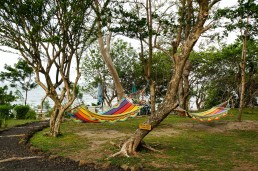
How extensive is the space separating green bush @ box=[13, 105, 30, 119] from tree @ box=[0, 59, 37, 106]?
10.8 ft

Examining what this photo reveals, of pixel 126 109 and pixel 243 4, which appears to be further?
pixel 126 109

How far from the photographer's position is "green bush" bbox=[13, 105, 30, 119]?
11.4 metres

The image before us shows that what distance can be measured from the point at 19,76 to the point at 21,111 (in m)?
4.84

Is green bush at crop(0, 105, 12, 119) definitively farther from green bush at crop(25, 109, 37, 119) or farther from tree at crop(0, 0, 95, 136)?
tree at crop(0, 0, 95, 136)

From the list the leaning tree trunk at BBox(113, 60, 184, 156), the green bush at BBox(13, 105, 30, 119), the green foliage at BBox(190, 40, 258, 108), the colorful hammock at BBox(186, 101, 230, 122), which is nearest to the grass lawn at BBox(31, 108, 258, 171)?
the leaning tree trunk at BBox(113, 60, 184, 156)

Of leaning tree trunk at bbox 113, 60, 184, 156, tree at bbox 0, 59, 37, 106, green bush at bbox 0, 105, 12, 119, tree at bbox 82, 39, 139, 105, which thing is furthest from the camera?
tree at bbox 82, 39, 139, 105

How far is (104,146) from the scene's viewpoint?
5230mm

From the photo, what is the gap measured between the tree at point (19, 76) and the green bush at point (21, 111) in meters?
3.30

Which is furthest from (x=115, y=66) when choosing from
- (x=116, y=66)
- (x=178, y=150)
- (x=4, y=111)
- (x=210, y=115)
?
(x=178, y=150)

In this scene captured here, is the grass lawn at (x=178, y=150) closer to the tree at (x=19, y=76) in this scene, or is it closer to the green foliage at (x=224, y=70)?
the green foliage at (x=224, y=70)

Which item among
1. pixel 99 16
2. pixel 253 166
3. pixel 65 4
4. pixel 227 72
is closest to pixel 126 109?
pixel 99 16

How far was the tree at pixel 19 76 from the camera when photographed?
1495 cm

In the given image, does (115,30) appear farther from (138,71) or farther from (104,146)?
(138,71)

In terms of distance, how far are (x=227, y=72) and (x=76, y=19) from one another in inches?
466
